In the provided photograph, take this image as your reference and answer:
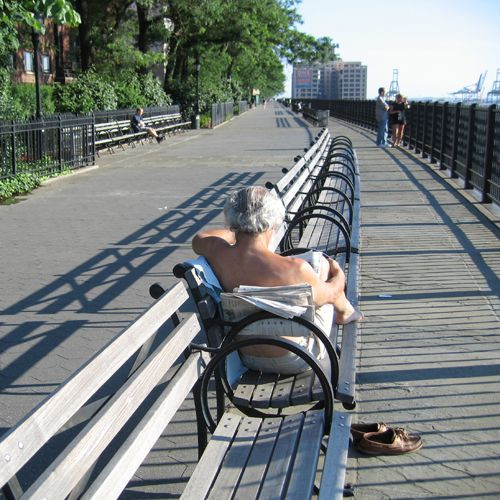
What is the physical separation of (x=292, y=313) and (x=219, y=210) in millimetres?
8492

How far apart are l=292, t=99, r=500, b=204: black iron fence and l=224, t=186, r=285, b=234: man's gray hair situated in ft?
27.1

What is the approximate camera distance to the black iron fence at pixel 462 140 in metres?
12.0

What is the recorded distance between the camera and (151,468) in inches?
149

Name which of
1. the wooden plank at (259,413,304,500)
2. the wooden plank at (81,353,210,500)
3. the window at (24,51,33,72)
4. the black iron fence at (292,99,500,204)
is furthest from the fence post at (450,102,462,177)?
the window at (24,51,33,72)

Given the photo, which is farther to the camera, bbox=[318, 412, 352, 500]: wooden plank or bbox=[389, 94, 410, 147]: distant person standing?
bbox=[389, 94, 410, 147]: distant person standing

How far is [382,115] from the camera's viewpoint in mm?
24750

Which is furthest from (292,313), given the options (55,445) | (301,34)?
(301,34)

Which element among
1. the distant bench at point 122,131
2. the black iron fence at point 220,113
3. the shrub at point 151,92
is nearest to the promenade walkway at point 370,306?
the distant bench at point 122,131

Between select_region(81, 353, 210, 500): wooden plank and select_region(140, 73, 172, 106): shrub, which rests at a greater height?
select_region(140, 73, 172, 106): shrub

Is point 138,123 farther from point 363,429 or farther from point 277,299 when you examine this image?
point 277,299

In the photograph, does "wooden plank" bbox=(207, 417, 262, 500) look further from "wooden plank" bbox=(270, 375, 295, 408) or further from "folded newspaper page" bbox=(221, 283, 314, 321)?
"folded newspaper page" bbox=(221, 283, 314, 321)

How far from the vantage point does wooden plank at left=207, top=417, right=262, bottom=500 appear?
2793 mm

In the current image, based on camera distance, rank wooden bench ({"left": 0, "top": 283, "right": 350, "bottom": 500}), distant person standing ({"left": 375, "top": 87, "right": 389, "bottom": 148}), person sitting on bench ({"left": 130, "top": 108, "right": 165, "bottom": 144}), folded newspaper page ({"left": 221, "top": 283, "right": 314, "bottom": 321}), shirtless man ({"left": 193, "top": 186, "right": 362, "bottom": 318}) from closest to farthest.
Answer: wooden bench ({"left": 0, "top": 283, "right": 350, "bottom": 500}), folded newspaper page ({"left": 221, "top": 283, "right": 314, "bottom": 321}), shirtless man ({"left": 193, "top": 186, "right": 362, "bottom": 318}), distant person standing ({"left": 375, "top": 87, "right": 389, "bottom": 148}), person sitting on bench ({"left": 130, "top": 108, "right": 165, "bottom": 144})

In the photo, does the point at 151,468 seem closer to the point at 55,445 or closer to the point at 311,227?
the point at 55,445
